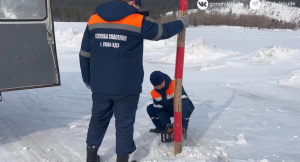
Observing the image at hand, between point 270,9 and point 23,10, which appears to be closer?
point 23,10

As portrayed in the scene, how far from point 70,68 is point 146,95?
5331 millimetres

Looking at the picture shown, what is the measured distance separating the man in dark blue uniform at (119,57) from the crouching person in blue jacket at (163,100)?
0.82 metres

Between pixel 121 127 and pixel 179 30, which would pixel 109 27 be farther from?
pixel 121 127

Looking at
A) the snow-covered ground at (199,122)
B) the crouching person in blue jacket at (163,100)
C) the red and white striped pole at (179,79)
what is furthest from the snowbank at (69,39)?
the red and white striped pole at (179,79)

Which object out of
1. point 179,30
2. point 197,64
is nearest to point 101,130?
point 179,30

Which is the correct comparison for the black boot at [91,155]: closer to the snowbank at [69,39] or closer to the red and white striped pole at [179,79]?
the red and white striped pole at [179,79]

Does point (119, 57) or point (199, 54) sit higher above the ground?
point (119, 57)

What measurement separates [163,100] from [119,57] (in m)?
1.30

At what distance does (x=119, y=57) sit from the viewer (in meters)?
3.33

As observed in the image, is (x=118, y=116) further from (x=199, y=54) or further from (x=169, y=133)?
(x=199, y=54)

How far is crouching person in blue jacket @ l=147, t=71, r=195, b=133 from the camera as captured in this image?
4293 millimetres

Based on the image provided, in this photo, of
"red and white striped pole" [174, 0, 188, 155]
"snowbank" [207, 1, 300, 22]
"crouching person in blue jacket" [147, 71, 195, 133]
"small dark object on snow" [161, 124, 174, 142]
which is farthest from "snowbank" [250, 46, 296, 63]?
"snowbank" [207, 1, 300, 22]

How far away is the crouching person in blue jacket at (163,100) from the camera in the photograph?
429 cm

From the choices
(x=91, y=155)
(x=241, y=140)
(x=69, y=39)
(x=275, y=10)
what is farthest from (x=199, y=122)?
(x=275, y=10)
